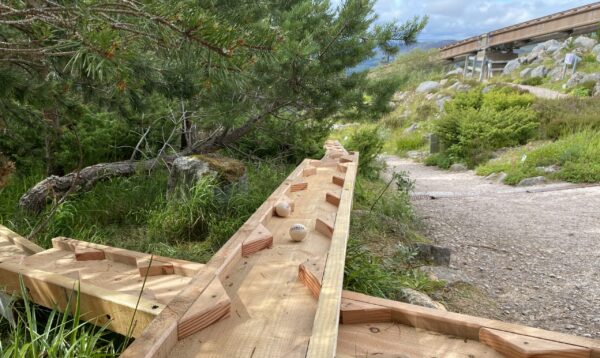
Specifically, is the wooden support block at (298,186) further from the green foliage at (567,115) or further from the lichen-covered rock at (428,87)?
the lichen-covered rock at (428,87)

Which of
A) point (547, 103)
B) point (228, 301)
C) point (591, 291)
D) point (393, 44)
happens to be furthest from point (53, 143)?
point (547, 103)

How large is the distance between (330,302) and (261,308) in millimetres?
261

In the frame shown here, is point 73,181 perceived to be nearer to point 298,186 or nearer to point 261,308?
point 298,186

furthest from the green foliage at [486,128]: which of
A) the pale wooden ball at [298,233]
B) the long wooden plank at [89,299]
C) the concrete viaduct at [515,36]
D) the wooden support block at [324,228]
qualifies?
the long wooden plank at [89,299]

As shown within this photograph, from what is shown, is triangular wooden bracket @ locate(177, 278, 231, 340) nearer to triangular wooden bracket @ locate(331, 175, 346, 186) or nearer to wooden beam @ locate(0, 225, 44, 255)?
wooden beam @ locate(0, 225, 44, 255)

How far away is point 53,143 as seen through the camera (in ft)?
15.5

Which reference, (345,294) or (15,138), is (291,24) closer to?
(345,294)

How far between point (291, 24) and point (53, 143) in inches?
123

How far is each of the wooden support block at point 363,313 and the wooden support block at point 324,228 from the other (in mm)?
523

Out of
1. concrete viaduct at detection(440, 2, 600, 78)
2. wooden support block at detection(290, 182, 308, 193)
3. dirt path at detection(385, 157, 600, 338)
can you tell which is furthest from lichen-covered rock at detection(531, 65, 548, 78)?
wooden support block at detection(290, 182, 308, 193)

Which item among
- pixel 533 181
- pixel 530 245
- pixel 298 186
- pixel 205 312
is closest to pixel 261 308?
pixel 205 312

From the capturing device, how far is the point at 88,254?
2.15 m

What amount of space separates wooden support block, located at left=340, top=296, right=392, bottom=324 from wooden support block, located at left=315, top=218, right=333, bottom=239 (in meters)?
0.52

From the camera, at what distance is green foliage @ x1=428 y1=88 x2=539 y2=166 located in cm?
999
